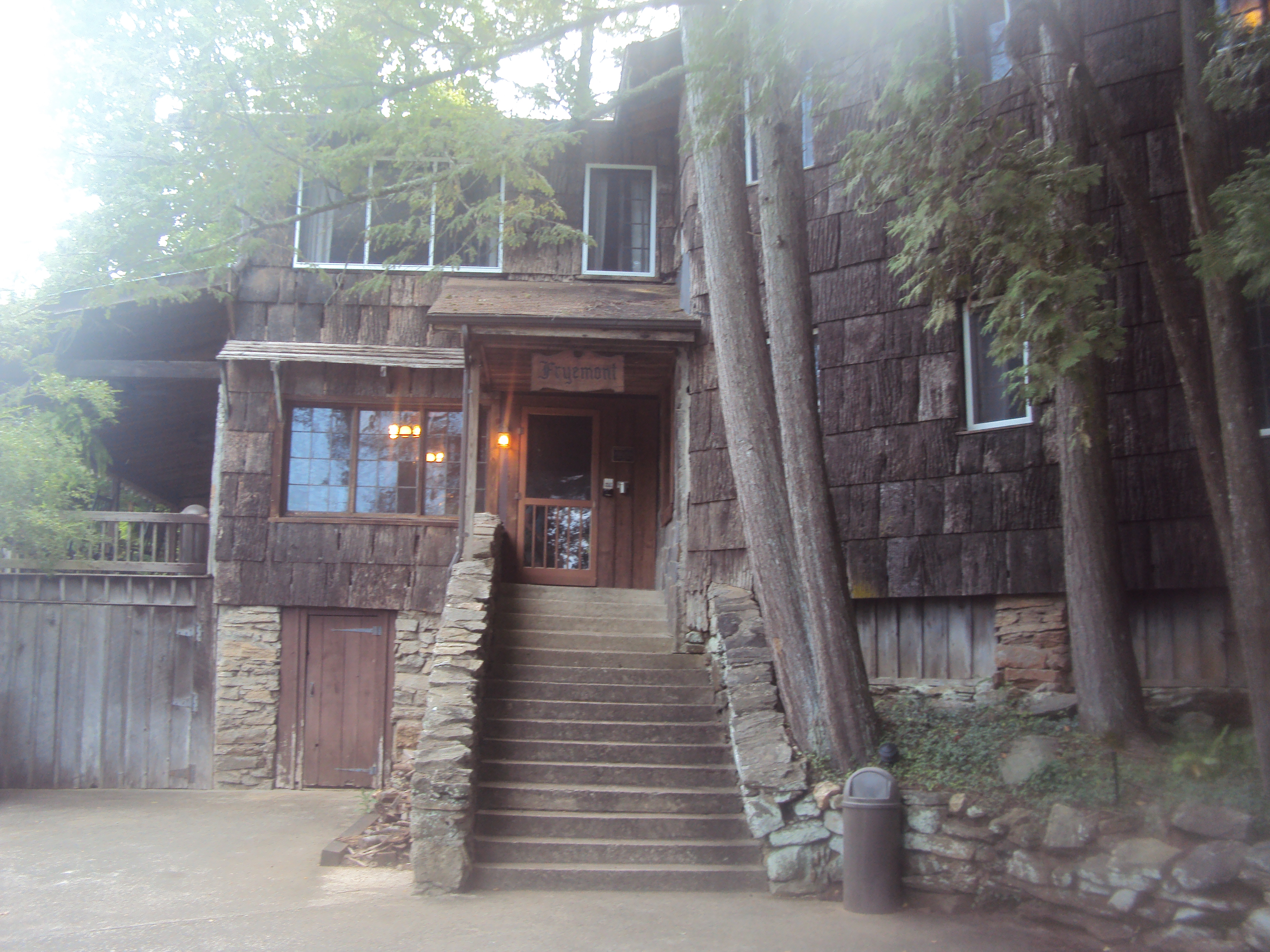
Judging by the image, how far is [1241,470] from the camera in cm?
514

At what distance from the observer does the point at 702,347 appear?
936cm

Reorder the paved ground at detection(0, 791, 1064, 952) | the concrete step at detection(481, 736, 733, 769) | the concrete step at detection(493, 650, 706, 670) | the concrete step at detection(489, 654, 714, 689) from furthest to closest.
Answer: the concrete step at detection(493, 650, 706, 670) < the concrete step at detection(489, 654, 714, 689) < the concrete step at detection(481, 736, 733, 769) < the paved ground at detection(0, 791, 1064, 952)

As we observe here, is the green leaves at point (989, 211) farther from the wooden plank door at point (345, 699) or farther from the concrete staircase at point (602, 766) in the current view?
the wooden plank door at point (345, 699)

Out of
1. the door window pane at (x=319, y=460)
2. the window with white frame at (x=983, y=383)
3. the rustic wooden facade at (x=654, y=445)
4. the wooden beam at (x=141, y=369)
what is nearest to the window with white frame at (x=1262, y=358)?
the rustic wooden facade at (x=654, y=445)

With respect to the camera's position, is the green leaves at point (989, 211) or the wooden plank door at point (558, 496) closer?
the green leaves at point (989, 211)

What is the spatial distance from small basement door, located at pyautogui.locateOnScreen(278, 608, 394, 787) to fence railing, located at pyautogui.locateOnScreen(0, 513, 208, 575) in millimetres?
1305

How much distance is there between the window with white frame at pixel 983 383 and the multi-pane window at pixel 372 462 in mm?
5802

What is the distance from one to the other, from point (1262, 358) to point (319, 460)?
9.25 m

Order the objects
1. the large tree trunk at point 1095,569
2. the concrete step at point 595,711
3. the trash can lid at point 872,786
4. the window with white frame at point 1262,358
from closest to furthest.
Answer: the trash can lid at point 872,786 → the large tree trunk at point 1095,569 → the window with white frame at point 1262,358 → the concrete step at point 595,711

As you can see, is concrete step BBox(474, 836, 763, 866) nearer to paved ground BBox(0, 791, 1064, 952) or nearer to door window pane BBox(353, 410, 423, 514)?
paved ground BBox(0, 791, 1064, 952)

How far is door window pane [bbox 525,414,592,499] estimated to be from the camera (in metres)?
11.7

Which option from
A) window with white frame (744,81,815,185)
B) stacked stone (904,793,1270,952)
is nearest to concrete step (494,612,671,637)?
stacked stone (904,793,1270,952)

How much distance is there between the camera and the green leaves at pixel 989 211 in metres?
5.60

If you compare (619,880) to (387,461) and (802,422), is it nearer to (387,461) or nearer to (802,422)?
(802,422)
